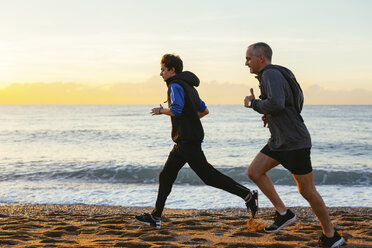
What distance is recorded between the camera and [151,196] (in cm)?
860

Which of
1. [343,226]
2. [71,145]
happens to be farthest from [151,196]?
[71,145]

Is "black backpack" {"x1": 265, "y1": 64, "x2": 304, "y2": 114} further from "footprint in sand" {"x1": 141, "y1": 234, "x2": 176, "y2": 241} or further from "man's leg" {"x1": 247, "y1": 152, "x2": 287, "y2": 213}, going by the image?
"footprint in sand" {"x1": 141, "y1": 234, "x2": 176, "y2": 241}

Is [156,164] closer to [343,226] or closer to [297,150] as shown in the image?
[343,226]

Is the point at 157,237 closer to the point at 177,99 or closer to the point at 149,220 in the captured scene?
the point at 149,220

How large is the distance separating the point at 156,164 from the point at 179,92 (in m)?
10.1

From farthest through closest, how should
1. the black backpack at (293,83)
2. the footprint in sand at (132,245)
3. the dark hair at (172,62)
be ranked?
the dark hair at (172,62) → the footprint in sand at (132,245) → the black backpack at (293,83)

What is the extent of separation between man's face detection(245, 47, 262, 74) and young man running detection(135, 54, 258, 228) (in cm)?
81

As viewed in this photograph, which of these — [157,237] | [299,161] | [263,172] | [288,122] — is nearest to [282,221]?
[263,172]

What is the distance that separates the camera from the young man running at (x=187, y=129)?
4.12 m

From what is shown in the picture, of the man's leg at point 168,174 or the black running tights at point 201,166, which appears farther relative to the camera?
the man's leg at point 168,174

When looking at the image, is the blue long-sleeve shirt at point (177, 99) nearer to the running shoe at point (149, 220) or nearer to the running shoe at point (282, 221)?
the running shoe at point (149, 220)

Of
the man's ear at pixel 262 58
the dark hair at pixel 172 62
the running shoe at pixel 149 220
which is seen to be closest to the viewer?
the man's ear at pixel 262 58

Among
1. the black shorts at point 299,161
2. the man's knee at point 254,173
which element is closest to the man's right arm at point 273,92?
the black shorts at point 299,161

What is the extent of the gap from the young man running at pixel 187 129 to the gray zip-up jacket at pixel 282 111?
35.9 inches
